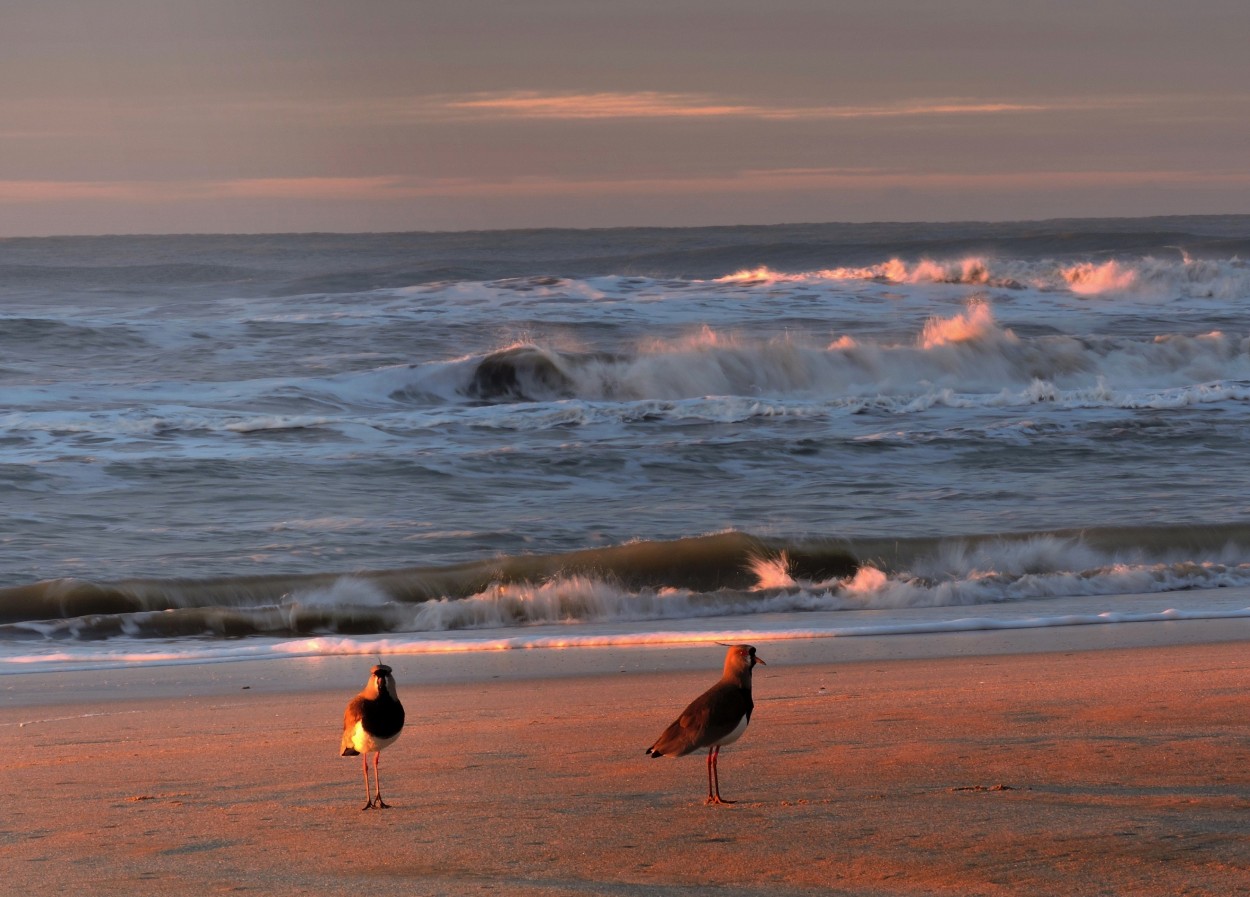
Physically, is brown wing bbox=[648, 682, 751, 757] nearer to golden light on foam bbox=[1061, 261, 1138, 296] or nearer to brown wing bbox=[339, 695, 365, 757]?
brown wing bbox=[339, 695, 365, 757]

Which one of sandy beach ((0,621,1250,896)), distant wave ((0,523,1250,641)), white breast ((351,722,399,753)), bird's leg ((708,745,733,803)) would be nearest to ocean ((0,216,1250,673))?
distant wave ((0,523,1250,641))

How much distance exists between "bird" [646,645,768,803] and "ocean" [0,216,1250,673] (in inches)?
168

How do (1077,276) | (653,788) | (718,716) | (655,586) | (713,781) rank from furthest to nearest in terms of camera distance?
(1077,276), (655,586), (653,788), (713,781), (718,716)

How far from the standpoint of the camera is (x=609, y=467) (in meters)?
15.4

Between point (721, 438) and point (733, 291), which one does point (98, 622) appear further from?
point (733, 291)

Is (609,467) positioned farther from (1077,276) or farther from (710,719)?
(1077,276)

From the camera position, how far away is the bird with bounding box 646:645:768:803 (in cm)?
381

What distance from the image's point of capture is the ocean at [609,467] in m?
9.36

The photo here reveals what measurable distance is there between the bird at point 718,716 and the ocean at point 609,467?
4.27m

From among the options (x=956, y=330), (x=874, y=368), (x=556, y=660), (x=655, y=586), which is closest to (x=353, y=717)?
(x=556, y=660)

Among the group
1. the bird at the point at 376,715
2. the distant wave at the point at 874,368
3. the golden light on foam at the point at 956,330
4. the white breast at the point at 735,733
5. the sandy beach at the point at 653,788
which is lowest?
the sandy beach at the point at 653,788

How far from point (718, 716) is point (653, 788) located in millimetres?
701

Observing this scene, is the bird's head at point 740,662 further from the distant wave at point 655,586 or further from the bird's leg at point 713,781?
the distant wave at point 655,586

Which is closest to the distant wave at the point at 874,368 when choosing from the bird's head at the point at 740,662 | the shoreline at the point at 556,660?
the shoreline at the point at 556,660
